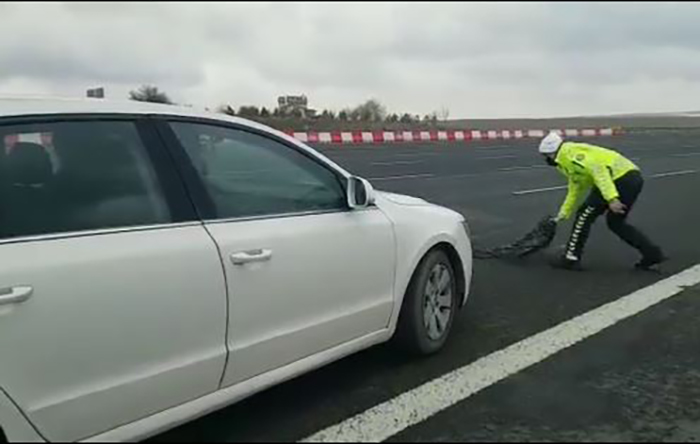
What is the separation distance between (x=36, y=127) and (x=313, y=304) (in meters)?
1.53

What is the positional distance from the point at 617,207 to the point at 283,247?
4595 millimetres

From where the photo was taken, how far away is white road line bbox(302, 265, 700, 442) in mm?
3750

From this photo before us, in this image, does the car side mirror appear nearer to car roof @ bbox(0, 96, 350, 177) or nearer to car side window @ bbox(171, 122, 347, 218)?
car side window @ bbox(171, 122, 347, 218)

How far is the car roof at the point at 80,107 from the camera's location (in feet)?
10.7

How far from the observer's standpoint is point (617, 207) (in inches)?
293

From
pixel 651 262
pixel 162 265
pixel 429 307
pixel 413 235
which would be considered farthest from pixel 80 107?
pixel 651 262

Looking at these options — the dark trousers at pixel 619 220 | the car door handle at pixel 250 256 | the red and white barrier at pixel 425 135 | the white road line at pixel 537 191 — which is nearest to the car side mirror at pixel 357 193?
the car door handle at pixel 250 256

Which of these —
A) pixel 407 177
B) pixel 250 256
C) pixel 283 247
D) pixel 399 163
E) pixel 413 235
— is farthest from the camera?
pixel 399 163

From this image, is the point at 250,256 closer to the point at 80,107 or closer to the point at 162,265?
the point at 162,265

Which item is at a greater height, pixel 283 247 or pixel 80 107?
pixel 80 107

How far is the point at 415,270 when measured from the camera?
482 cm

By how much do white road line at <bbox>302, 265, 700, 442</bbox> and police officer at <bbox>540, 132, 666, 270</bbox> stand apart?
1.09 meters

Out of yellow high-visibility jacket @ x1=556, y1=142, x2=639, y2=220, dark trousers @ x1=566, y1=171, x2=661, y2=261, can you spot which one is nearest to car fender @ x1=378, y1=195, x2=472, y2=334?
yellow high-visibility jacket @ x1=556, y1=142, x2=639, y2=220

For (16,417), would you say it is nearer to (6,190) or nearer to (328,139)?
(6,190)
